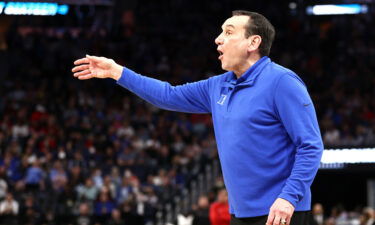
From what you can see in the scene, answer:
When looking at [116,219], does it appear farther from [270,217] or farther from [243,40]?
[270,217]

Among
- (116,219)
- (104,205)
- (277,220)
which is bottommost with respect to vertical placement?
(116,219)

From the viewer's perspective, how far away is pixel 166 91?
14.1ft

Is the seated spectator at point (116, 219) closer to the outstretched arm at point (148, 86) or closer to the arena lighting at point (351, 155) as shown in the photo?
the arena lighting at point (351, 155)

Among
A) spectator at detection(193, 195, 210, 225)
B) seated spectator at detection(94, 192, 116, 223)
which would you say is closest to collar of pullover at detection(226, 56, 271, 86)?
spectator at detection(193, 195, 210, 225)

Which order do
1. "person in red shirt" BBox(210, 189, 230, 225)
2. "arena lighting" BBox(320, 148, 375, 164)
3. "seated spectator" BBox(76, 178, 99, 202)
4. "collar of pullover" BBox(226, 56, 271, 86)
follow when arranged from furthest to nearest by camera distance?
"arena lighting" BBox(320, 148, 375, 164), "seated spectator" BBox(76, 178, 99, 202), "person in red shirt" BBox(210, 189, 230, 225), "collar of pullover" BBox(226, 56, 271, 86)

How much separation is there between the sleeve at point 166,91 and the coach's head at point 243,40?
→ 34 cm

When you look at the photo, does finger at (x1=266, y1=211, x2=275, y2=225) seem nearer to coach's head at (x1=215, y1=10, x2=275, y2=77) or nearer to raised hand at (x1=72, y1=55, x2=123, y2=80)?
coach's head at (x1=215, y1=10, x2=275, y2=77)

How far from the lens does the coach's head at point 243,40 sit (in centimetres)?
395

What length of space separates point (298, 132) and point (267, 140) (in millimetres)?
191

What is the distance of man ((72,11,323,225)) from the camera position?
363 centimetres

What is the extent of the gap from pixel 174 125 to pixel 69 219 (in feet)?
19.2

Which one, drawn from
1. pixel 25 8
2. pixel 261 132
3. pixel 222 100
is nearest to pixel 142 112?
pixel 25 8

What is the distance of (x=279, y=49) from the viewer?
2628 centimetres

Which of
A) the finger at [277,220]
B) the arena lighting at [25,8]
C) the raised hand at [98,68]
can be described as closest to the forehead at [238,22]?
the raised hand at [98,68]
